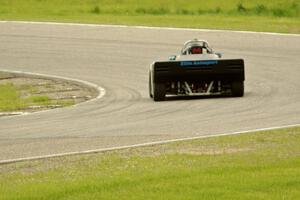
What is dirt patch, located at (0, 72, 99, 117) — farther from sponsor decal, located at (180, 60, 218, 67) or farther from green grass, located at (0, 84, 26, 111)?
sponsor decal, located at (180, 60, 218, 67)

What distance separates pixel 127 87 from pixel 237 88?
409cm

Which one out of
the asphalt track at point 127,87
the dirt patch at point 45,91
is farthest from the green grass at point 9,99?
the asphalt track at point 127,87

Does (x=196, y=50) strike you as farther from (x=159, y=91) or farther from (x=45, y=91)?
(x=45, y=91)

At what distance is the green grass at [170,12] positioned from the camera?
3700cm

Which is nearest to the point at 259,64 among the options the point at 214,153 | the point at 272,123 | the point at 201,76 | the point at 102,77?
the point at 102,77

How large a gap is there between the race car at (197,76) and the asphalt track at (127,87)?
0.26 meters

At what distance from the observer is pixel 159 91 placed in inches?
811

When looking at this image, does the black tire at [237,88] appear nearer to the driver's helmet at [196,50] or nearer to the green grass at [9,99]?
the driver's helmet at [196,50]

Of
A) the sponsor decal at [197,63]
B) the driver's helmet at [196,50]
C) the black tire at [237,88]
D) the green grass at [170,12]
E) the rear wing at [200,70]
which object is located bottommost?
the green grass at [170,12]

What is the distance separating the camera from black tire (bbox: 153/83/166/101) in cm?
2059

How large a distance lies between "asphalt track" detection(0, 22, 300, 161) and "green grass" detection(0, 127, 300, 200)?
3.66 ft

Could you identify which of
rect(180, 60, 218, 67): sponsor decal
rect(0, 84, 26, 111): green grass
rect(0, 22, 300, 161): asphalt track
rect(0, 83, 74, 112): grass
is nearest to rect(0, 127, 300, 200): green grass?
rect(0, 22, 300, 161): asphalt track

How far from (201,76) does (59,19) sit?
20.2 metres

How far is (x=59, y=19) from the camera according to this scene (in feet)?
131
